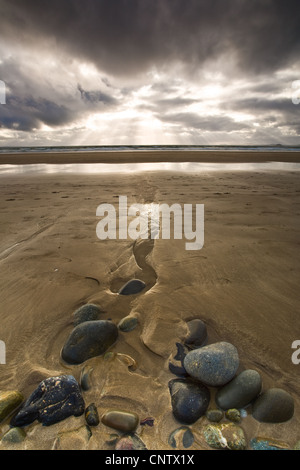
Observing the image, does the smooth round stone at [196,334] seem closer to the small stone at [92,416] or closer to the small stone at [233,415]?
the small stone at [233,415]

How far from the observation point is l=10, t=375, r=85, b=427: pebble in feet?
5.62

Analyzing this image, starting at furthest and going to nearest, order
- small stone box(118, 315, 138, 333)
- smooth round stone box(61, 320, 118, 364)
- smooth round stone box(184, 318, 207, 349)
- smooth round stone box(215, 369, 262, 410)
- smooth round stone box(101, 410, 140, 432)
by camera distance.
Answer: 1. small stone box(118, 315, 138, 333)
2. smooth round stone box(184, 318, 207, 349)
3. smooth round stone box(61, 320, 118, 364)
4. smooth round stone box(215, 369, 262, 410)
5. smooth round stone box(101, 410, 140, 432)

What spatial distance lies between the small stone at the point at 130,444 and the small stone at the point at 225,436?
1.49ft

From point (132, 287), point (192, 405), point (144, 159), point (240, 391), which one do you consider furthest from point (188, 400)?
point (144, 159)

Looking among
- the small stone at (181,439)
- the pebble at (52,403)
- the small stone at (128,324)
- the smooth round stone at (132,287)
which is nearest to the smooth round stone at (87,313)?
the small stone at (128,324)

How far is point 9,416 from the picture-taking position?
5.71 ft

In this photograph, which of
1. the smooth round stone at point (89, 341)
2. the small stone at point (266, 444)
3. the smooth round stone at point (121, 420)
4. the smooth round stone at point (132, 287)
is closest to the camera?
the small stone at point (266, 444)

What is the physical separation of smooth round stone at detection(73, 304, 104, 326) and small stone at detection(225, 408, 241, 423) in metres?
1.57

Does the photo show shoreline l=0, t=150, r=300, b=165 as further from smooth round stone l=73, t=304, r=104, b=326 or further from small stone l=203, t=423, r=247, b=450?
small stone l=203, t=423, r=247, b=450

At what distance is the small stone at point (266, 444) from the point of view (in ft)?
5.12

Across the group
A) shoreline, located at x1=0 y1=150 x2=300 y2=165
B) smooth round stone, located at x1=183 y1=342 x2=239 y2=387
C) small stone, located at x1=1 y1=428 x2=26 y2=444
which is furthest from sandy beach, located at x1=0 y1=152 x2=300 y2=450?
shoreline, located at x1=0 y1=150 x2=300 y2=165

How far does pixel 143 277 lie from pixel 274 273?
1.94 m

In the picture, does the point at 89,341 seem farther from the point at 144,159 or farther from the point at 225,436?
the point at 144,159

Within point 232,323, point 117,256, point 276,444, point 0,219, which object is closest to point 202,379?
point 276,444
